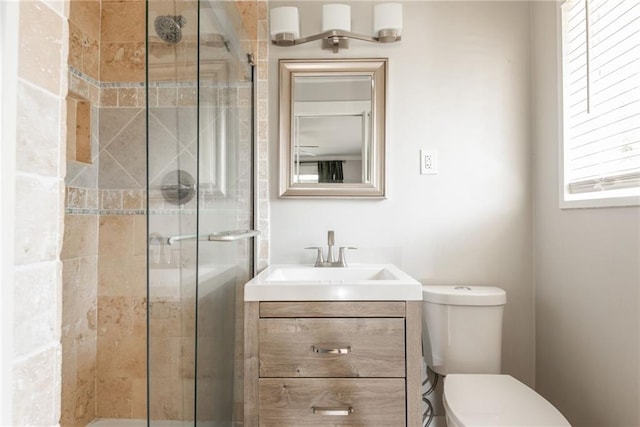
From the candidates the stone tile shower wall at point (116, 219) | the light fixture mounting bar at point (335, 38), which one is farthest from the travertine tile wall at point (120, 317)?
the light fixture mounting bar at point (335, 38)

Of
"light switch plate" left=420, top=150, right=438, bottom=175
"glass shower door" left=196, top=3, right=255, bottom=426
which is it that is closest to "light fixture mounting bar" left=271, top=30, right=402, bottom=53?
"glass shower door" left=196, top=3, right=255, bottom=426

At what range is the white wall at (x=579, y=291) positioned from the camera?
117cm

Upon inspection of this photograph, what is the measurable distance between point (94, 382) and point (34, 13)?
Result: 1.76m

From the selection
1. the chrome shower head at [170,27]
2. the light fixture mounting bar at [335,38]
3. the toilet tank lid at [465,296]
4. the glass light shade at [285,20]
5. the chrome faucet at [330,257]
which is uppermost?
the glass light shade at [285,20]

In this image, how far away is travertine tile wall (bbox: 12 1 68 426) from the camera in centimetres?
42

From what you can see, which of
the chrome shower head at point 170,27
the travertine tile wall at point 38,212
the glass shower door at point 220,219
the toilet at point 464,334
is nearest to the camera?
the travertine tile wall at point 38,212

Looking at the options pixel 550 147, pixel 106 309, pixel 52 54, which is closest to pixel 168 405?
pixel 52 54

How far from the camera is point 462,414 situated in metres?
1.15

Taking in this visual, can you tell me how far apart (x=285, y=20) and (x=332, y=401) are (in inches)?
61.8

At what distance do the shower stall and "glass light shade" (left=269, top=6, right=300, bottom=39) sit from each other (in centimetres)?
35

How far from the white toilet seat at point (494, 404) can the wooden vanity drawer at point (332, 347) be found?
215mm

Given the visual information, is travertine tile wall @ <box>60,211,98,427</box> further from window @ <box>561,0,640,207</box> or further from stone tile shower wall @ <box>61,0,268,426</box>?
window @ <box>561,0,640,207</box>

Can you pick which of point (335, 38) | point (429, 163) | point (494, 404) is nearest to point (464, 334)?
point (494, 404)

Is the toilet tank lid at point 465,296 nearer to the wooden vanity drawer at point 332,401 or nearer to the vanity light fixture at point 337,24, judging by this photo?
the wooden vanity drawer at point 332,401
